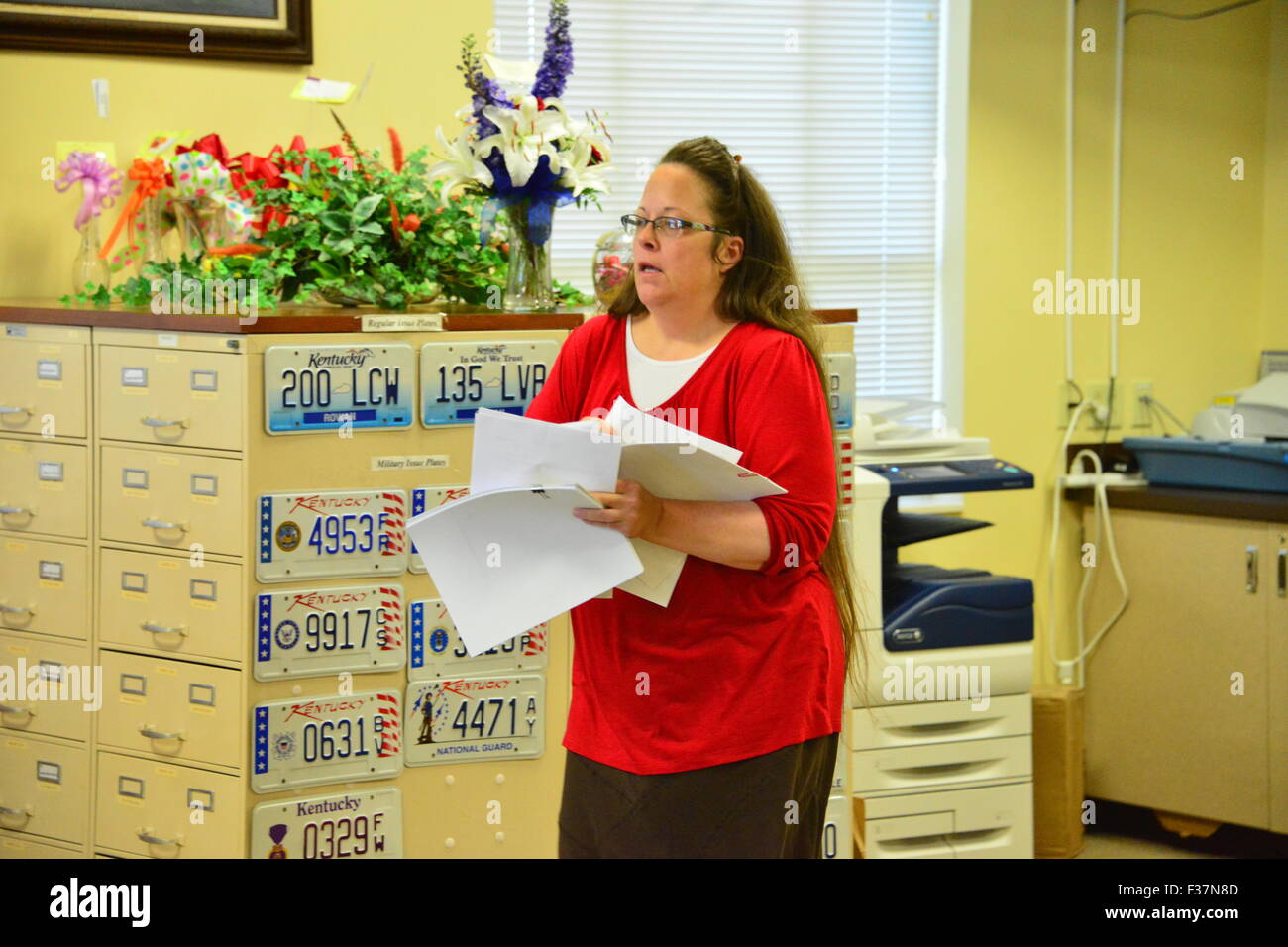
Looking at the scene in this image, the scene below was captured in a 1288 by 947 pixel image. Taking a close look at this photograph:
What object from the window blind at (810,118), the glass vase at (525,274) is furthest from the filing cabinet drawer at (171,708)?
the window blind at (810,118)

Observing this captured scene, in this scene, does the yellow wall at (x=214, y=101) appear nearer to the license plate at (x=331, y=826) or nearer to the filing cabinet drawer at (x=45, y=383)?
the filing cabinet drawer at (x=45, y=383)

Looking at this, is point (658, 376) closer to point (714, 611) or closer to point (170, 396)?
point (714, 611)

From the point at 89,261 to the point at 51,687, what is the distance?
0.93 metres

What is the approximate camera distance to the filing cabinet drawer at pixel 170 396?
2271 millimetres

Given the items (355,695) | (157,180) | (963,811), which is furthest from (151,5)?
(963,811)

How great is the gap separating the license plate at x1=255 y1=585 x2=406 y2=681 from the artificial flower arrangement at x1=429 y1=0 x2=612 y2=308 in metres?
0.60

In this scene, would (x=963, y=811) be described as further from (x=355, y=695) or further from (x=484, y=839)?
(x=355, y=695)

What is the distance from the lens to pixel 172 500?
2.34 metres

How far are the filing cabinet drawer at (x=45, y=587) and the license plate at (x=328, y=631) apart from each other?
0.40 meters

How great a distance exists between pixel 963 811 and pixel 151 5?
8.36 feet

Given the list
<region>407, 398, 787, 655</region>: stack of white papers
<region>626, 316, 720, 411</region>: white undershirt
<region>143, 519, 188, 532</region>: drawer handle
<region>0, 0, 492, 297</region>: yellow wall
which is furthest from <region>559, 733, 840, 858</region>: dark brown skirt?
<region>0, 0, 492, 297</region>: yellow wall

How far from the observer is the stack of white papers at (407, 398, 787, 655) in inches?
59.7

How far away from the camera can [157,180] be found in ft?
9.36

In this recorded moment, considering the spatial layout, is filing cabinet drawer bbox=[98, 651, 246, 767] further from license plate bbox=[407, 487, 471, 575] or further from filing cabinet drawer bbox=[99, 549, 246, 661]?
license plate bbox=[407, 487, 471, 575]
